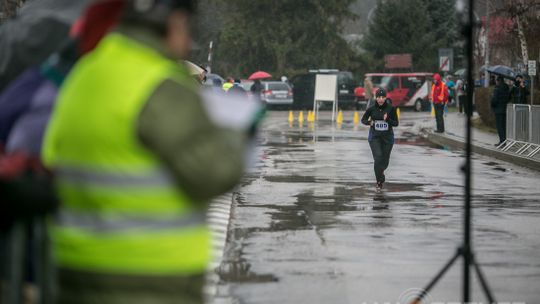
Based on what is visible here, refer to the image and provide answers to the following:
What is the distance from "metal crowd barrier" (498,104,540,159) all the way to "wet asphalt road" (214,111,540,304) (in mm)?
1183

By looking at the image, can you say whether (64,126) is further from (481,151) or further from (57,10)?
(481,151)

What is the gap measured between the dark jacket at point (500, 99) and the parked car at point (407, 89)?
93.1 ft

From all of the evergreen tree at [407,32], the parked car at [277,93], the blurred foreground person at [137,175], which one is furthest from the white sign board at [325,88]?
the blurred foreground person at [137,175]

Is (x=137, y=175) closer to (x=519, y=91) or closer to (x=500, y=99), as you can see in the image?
(x=500, y=99)

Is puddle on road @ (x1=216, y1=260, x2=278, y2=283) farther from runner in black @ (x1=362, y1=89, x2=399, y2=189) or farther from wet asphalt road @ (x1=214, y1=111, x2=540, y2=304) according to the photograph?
runner in black @ (x1=362, y1=89, x2=399, y2=189)

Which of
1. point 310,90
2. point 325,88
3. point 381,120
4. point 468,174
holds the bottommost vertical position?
point 310,90

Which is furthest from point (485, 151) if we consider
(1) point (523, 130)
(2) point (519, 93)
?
(2) point (519, 93)

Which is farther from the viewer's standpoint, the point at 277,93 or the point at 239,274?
the point at 277,93

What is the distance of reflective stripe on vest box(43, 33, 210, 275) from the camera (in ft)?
11.4

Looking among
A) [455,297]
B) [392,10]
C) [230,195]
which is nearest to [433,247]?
[455,297]

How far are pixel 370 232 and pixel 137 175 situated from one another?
9280mm

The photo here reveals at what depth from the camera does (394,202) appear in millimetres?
16047

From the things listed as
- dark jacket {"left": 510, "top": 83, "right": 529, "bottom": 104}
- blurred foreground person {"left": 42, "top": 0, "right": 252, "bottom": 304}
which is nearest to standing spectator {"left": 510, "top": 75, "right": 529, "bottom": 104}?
dark jacket {"left": 510, "top": 83, "right": 529, "bottom": 104}

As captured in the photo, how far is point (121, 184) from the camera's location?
3.50m
